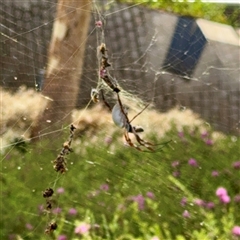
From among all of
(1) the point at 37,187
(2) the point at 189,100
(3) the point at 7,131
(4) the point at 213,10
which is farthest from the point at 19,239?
(4) the point at 213,10

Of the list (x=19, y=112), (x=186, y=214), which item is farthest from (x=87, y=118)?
(x=186, y=214)

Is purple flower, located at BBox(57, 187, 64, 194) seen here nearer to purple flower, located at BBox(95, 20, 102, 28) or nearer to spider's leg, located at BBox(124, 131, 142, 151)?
spider's leg, located at BBox(124, 131, 142, 151)

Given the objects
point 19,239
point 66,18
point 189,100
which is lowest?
point 19,239

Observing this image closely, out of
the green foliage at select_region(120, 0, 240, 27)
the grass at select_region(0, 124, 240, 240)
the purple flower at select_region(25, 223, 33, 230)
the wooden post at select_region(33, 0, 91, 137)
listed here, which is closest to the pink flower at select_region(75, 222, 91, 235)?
the grass at select_region(0, 124, 240, 240)

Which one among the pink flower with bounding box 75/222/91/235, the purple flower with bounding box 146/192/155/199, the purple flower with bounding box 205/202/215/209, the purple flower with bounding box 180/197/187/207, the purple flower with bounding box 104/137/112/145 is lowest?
the pink flower with bounding box 75/222/91/235

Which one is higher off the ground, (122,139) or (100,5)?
(100,5)

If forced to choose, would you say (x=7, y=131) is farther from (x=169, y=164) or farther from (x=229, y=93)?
(x=229, y=93)

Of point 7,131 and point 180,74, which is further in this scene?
point 7,131

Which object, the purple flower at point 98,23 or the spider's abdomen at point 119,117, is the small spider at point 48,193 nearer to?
the spider's abdomen at point 119,117
